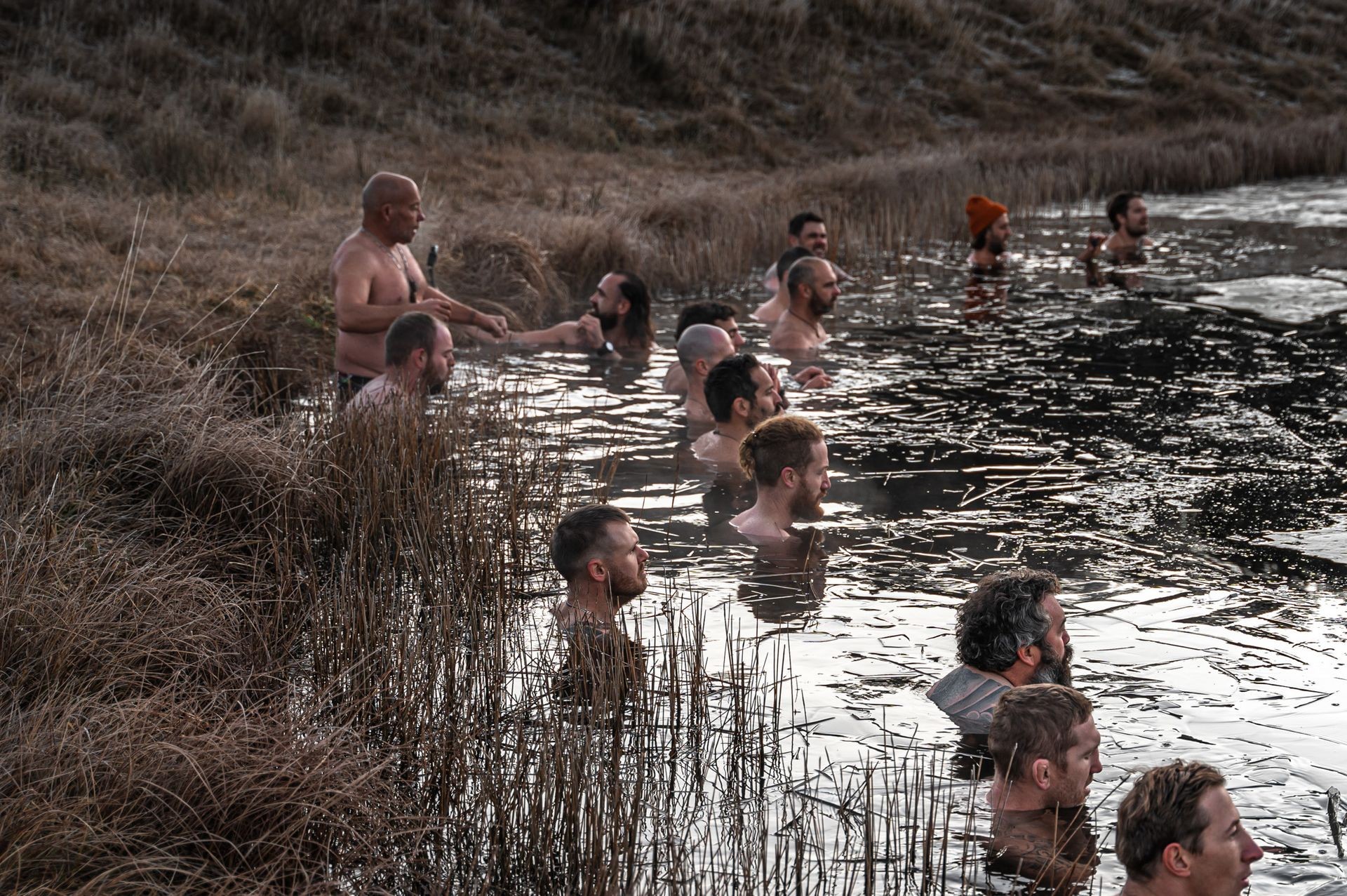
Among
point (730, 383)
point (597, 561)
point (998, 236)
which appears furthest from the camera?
point (998, 236)

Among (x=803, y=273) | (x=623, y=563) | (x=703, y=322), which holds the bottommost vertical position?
(x=623, y=563)

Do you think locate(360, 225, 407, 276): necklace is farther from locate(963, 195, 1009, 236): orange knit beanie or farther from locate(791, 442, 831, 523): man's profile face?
locate(963, 195, 1009, 236): orange knit beanie

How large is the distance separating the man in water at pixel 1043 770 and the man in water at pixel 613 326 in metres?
7.64

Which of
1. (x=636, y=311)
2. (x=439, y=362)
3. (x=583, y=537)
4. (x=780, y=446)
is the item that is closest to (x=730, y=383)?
(x=780, y=446)

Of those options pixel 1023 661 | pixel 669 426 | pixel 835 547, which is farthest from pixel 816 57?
pixel 1023 661

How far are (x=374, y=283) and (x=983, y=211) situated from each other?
8.62 m

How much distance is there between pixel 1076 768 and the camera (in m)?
4.80

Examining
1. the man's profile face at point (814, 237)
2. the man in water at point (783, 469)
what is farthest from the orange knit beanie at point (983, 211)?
the man in water at point (783, 469)

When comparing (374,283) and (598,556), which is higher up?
(374,283)

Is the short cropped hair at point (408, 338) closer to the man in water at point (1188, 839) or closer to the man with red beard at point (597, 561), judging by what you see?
the man with red beard at point (597, 561)

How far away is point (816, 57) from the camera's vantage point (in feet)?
102

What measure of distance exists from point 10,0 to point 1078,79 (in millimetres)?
22106

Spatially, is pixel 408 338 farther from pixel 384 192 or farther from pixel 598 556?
pixel 598 556

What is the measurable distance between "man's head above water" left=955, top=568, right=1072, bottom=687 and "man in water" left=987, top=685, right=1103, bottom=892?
1.84 feet
